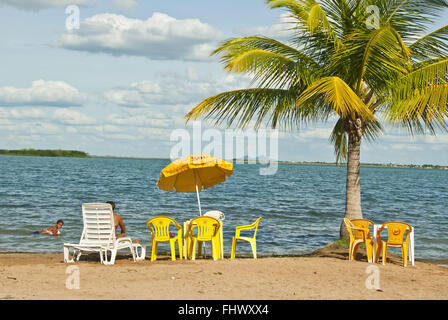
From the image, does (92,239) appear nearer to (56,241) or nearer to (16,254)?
(16,254)

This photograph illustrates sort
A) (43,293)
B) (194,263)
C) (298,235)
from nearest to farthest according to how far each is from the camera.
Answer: (43,293), (194,263), (298,235)

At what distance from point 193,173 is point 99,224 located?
269 cm

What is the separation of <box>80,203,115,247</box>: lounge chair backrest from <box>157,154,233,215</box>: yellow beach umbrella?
4.88 ft

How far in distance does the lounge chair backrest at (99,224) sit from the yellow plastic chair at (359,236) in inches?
195

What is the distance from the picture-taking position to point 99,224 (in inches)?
390

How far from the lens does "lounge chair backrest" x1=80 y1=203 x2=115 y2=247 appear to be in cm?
977

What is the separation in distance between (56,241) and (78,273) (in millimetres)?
7917

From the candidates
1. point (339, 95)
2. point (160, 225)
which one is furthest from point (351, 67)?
point (160, 225)

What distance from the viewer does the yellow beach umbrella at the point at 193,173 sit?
10.5 meters

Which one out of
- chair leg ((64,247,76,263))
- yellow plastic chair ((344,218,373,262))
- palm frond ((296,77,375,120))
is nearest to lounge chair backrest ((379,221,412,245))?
yellow plastic chair ((344,218,373,262))

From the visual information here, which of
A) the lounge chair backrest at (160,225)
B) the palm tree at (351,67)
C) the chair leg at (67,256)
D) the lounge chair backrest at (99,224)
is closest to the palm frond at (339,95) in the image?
the palm tree at (351,67)

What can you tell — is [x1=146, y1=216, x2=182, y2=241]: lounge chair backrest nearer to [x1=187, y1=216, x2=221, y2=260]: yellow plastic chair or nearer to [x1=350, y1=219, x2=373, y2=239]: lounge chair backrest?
[x1=187, y1=216, x2=221, y2=260]: yellow plastic chair
